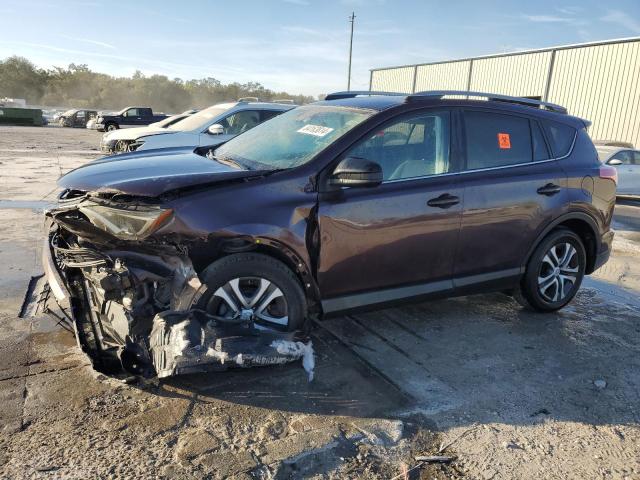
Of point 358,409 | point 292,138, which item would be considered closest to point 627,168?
point 292,138

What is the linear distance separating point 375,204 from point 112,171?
6.07 ft

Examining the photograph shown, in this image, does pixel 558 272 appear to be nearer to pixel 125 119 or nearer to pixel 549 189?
pixel 549 189

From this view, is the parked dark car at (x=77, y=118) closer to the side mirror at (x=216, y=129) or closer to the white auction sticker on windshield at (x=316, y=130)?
the side mirror at (x=216, y=129)

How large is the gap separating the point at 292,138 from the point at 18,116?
3986 cm

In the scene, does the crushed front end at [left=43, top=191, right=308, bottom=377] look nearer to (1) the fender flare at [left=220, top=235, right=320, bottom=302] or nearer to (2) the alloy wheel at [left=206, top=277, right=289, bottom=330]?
(2) the alloy wheel at [left=206, top=277, right=289, bottom=330]

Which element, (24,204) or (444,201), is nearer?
(444,201)

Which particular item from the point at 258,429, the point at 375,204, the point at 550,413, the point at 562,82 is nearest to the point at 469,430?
the point at 550,413

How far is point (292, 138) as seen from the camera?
4105 mm

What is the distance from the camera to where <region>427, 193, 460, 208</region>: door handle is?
393cm

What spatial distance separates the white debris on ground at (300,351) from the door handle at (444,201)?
1.41 m

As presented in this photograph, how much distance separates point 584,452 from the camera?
287cm

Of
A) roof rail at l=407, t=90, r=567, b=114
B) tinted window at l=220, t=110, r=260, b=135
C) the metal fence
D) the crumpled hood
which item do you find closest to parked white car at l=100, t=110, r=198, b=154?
tinted window at l=220, t=110, r=260, b=135

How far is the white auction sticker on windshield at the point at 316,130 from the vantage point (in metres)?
3.93

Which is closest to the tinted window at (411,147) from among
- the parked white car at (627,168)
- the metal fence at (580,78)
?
the parked white car at (627,168)
